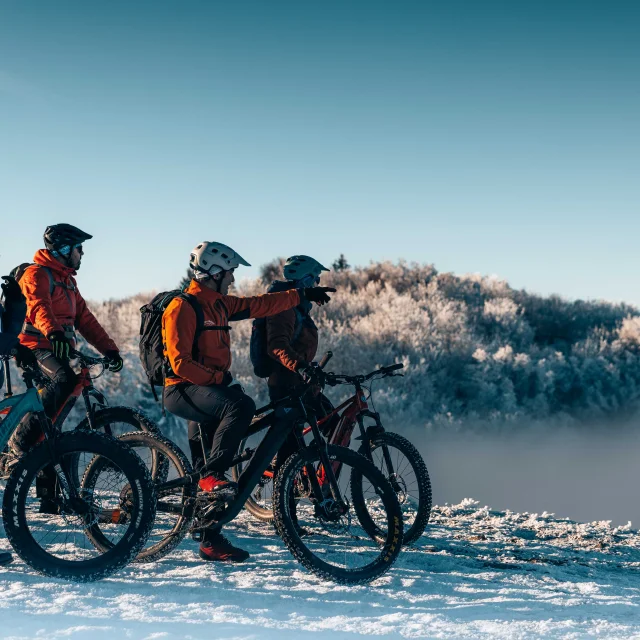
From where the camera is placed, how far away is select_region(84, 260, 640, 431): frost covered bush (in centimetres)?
1877

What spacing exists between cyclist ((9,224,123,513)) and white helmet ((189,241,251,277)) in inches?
44.8

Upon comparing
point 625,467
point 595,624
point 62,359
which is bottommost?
point 625,467

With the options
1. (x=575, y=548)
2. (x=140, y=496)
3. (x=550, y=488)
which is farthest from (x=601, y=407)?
(x=140, y=496)

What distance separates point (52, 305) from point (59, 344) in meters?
0.59

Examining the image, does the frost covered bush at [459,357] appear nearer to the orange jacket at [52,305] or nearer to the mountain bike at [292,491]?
the orange jacket at [52,305]

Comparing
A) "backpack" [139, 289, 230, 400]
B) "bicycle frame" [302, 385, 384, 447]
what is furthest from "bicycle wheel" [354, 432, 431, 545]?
"backpack" [139, 289, 230, 400]

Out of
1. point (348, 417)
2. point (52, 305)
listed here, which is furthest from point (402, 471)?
point (52, 305)

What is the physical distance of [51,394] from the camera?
17.1 feet

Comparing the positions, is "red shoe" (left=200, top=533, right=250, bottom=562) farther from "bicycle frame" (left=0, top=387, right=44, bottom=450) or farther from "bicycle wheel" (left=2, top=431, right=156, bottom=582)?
"bicycle frame" (left=0, top=387, right=44, bottom=450)

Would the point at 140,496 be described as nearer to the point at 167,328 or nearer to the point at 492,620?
the point at 167,328

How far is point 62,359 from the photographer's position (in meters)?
5.35

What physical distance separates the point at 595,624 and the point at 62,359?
12.5 ft

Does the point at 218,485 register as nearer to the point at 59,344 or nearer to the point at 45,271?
the point at 59,344

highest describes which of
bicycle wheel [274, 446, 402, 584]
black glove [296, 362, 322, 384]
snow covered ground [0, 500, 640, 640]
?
black glove [296, 362, 322, 384]
